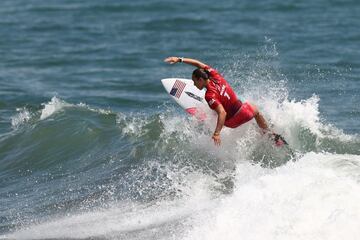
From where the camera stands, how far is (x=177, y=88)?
1590cm

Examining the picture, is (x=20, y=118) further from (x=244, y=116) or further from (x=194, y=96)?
(x=244, y=116)

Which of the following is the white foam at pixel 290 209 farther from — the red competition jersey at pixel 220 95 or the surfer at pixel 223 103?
the red competition jersey at pixel 220 95

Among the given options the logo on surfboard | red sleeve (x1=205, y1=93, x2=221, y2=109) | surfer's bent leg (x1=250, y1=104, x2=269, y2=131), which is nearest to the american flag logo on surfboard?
the logo on surfboard

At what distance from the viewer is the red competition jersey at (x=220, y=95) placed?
1357cm

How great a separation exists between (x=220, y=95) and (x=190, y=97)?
5.92 ft

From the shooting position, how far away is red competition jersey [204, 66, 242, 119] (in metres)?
13.6

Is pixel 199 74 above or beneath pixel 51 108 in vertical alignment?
above

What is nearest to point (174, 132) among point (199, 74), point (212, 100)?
point (212, 100)

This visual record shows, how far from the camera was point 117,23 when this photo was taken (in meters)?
31.4

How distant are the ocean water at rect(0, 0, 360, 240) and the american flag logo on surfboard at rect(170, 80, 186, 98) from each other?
55 centimetres

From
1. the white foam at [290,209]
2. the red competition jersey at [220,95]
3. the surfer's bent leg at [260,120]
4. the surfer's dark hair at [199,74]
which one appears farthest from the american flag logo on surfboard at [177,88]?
the white foam at [290,209]

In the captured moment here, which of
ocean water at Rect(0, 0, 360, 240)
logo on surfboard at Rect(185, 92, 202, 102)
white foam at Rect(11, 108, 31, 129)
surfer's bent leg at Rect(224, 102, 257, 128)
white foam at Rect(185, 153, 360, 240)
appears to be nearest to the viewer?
white foam at Rect(185, 153, 360, 240)

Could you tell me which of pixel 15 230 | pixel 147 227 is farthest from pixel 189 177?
pixel 15 230

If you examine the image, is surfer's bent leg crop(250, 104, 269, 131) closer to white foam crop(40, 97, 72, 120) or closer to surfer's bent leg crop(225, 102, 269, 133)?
surfer's bent leg crop(225, 102, 269, 133)
